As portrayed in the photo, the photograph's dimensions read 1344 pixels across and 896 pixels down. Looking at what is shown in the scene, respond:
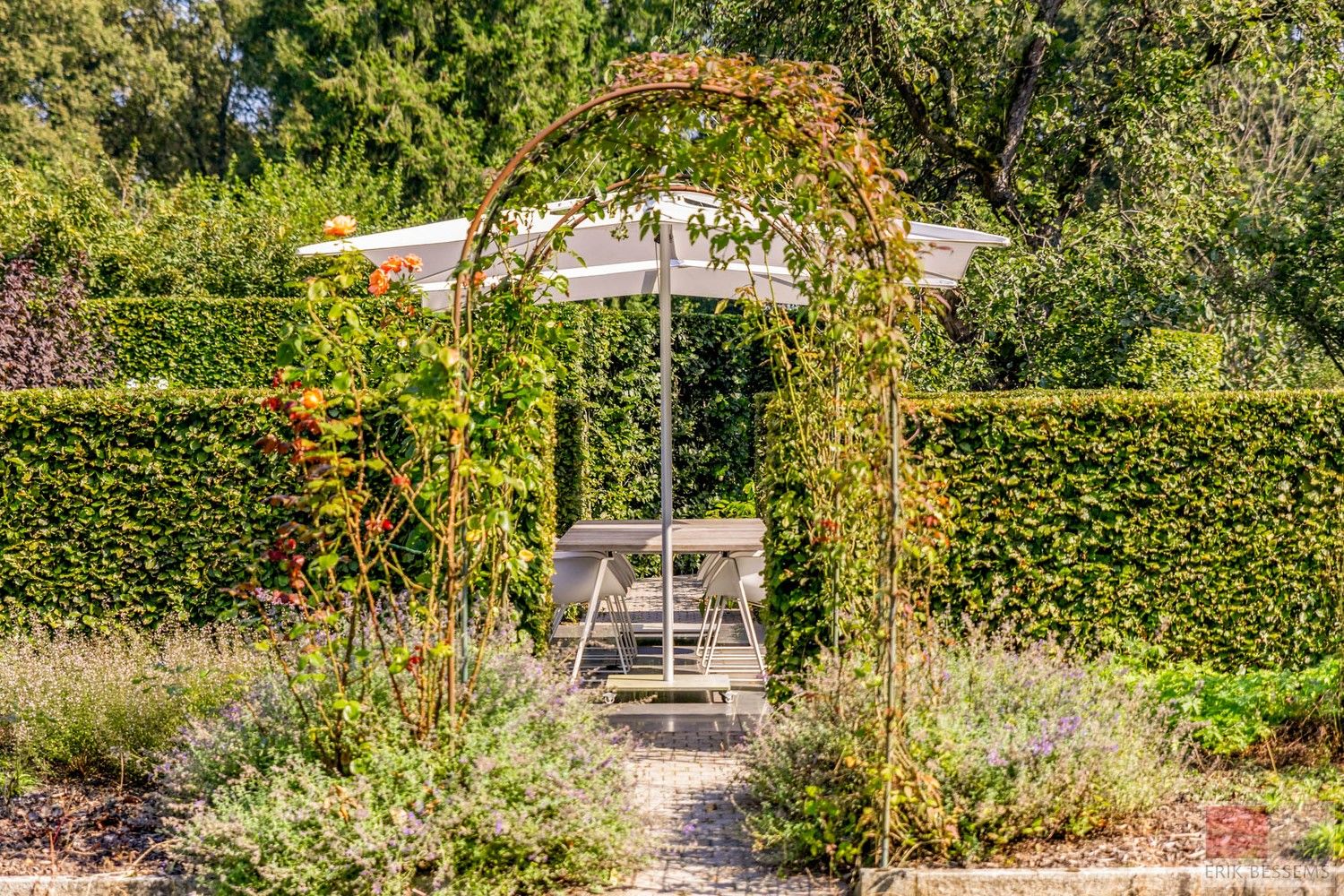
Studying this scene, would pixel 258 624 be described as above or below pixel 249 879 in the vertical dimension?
above

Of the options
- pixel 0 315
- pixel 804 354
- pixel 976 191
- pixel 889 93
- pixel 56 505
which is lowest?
pixel 56 505

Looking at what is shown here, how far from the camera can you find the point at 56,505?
6.47 m

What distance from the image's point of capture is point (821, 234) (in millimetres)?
4672

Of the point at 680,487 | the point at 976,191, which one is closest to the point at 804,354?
the point at 680,487

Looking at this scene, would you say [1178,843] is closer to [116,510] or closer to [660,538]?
[660,538]

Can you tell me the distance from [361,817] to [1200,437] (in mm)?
4884

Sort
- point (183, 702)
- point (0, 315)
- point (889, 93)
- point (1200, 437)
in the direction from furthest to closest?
point (889, 93), point (0, 315), point (1200, 437), point (183, 702)

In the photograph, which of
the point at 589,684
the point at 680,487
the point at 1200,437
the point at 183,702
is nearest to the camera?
the point at 183,702

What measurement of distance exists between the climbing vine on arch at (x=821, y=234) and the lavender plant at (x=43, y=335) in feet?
22.3

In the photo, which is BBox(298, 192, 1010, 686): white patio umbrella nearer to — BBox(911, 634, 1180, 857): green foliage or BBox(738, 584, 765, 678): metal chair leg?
BBox(738, 584, 765, 678): metal chair leg

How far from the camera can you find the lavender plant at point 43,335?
9688 mm

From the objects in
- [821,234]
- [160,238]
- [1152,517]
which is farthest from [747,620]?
[160,238]

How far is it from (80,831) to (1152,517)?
548cm

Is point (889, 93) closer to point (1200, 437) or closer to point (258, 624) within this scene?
point (1200, 437)
